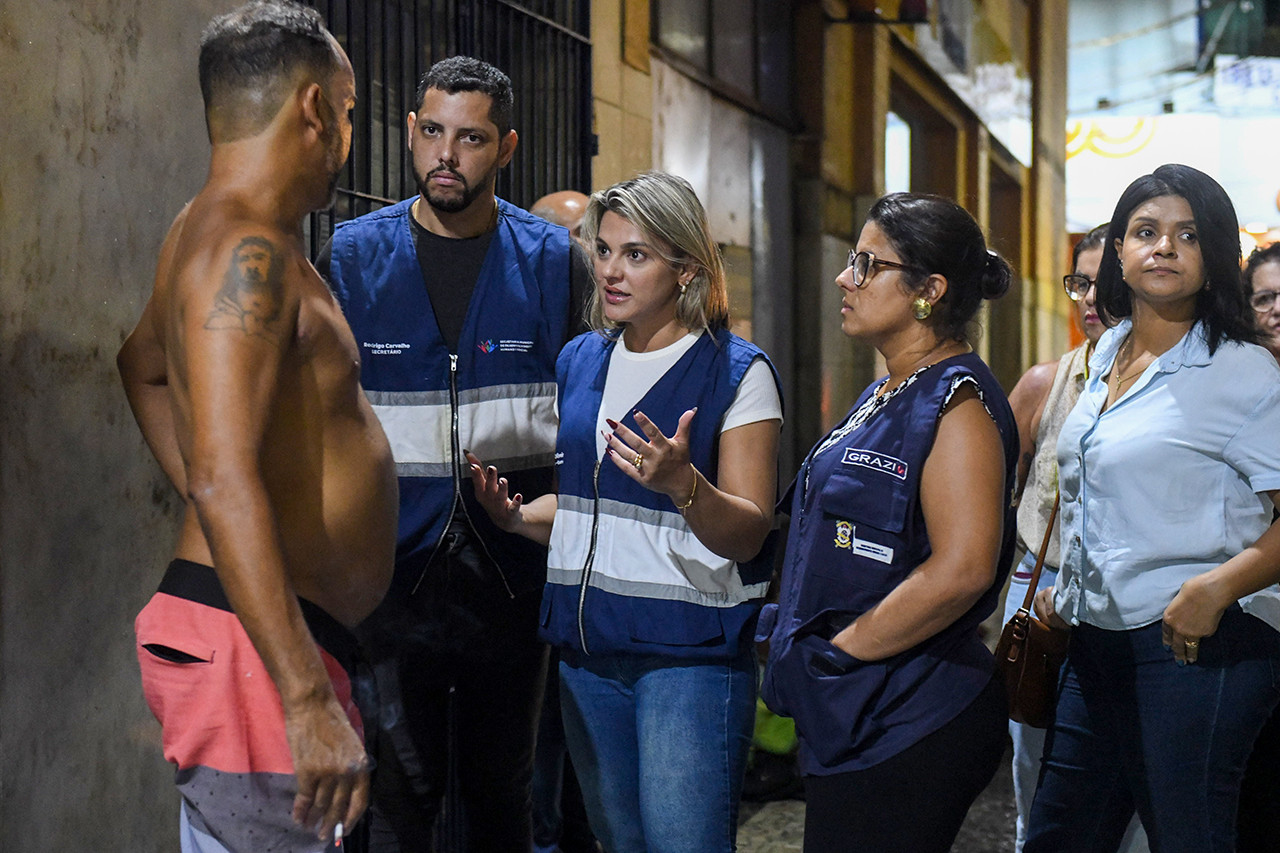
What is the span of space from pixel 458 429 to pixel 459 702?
705 millimetres

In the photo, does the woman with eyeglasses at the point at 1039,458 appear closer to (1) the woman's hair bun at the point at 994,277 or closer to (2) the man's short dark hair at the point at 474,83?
(1) the woman's hair bun at the point at 994,277

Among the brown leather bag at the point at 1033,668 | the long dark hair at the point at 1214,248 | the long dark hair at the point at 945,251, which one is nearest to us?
the long dark hair at the point at 945,251

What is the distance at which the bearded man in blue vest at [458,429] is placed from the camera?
123 inches

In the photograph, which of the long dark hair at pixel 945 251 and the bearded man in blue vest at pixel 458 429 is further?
the bearded man in blue vest at pixel 458 429

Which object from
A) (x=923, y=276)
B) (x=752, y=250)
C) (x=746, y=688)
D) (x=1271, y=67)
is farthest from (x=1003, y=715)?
(x=1271, y=67)

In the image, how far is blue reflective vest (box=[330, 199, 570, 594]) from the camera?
3125 mm

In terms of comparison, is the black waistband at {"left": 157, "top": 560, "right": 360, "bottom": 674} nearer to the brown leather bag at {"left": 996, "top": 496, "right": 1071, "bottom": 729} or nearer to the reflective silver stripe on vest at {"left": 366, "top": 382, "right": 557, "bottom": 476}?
the reflective silver stripe on vest at {"left": 366, "top": 382, "right": 557, "bottom": 476}

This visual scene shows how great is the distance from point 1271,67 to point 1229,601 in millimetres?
20168

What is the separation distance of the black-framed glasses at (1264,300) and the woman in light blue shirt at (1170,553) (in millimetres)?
1449

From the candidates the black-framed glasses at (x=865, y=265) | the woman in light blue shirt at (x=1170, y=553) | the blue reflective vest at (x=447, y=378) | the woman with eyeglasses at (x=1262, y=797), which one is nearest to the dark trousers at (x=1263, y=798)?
the woman with eyeglasses at (x=1262, y=797)

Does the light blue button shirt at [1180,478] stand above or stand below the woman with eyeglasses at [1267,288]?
below

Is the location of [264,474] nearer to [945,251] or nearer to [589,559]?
[589,559]

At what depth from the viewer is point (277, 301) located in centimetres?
196

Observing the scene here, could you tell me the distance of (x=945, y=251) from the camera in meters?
2.57
